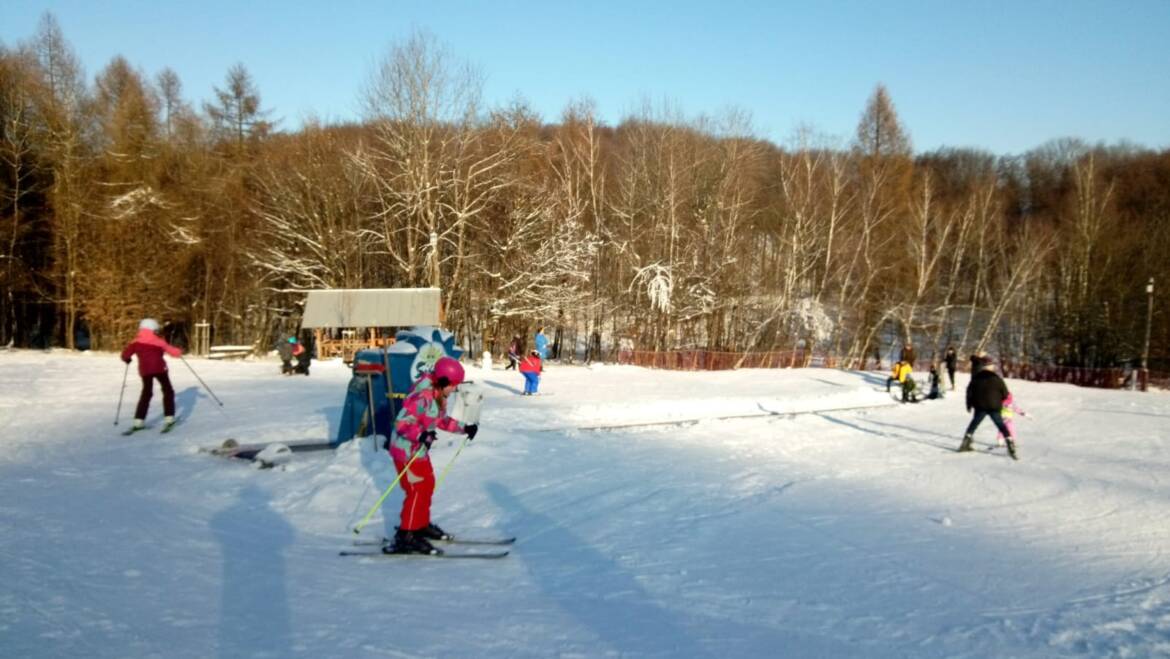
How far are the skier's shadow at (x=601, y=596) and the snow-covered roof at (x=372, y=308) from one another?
69.2 feet

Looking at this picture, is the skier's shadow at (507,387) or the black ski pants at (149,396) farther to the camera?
the skier's shadow at (507,387)

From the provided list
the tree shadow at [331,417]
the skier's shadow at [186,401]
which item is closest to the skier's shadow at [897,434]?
the tree shadow at [331,417]

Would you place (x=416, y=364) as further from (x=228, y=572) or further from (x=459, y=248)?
(x=459, y=248)

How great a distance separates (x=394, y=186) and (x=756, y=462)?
28.2 m

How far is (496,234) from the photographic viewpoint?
38.9m

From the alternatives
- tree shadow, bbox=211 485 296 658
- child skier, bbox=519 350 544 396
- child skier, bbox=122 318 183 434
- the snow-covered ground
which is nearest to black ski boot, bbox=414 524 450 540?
the snow-covered ground

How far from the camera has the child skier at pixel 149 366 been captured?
12148 mm

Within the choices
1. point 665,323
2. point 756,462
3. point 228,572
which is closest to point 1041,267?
point 665,323

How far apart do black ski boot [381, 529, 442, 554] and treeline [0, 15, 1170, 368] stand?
27.9m

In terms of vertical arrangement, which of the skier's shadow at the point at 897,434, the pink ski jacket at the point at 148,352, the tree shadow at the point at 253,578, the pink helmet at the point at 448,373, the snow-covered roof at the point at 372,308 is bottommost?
the tree shadow at the point at 253,578

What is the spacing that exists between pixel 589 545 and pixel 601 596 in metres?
1.53

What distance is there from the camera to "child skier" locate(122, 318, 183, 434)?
1215 centimetres

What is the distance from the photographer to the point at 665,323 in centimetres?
3922

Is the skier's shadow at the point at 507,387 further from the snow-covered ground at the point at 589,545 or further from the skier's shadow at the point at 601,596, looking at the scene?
the skier's shadow at the point at 601,596
